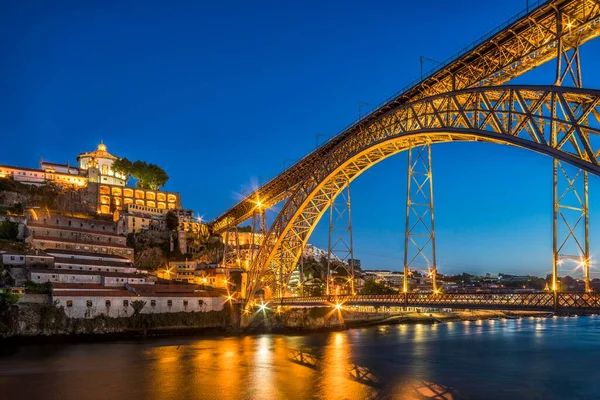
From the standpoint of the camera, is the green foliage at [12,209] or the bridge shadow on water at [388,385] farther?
the green foliage at [12,209]

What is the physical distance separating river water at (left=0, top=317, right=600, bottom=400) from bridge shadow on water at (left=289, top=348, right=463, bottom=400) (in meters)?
0.04

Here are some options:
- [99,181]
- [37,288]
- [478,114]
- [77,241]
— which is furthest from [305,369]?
[99,181]

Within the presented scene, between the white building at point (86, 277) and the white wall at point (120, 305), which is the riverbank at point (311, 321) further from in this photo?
the white building at point (86, 277)

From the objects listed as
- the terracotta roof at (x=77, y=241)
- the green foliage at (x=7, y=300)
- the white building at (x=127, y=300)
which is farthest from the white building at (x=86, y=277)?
the terracotta roof at (x=77, y=241)

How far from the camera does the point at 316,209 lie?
117 feet

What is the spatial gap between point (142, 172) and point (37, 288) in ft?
114

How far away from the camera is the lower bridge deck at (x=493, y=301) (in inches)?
600

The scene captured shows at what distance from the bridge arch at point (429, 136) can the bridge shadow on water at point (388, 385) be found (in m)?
8.52

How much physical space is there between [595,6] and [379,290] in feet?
143

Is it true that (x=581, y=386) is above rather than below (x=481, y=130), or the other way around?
below

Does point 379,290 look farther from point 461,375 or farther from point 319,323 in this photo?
point 461,375

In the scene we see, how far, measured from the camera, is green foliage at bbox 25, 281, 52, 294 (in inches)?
1323

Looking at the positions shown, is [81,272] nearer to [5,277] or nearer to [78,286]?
[78,286]

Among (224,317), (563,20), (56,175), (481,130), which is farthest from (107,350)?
(56,175)
